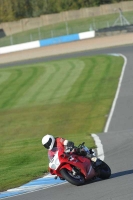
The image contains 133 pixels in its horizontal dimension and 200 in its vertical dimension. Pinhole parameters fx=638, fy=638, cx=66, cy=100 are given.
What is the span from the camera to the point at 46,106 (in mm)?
30141

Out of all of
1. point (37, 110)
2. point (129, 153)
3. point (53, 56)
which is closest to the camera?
point (129, 153)

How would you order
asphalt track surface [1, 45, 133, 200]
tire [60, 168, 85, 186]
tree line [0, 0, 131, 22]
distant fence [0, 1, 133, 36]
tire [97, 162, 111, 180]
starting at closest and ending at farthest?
asphalt track surface [1, 45, 133, 200] → tire [60, 168, 85, 186] → tire [97, 162, 111, 180] → distant fence [0, 1, 133, 36] → tree line [0, 0, 131, 22]

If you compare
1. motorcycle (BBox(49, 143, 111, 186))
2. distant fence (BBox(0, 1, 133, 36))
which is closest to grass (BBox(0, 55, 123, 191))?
motorcycle (BBox(49, 143, 111, 186))

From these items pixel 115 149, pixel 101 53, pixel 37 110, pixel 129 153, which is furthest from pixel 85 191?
pixel 101 53

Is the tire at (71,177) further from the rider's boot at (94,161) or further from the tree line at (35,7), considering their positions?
the tree line at (35,7)

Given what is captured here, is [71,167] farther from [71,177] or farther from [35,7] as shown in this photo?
[35,7]

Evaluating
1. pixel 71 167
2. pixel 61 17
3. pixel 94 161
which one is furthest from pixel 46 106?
pixel 61 17

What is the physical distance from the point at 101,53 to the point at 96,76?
37.9 ft

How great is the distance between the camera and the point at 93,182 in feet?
36.6

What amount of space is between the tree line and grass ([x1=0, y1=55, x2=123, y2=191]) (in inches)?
1728

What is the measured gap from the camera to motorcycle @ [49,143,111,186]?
10680mm

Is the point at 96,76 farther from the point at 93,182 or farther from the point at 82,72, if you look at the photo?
the point at 93,182

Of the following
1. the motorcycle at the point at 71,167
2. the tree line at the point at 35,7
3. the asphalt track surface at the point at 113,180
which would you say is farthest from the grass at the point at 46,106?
the tree line at the point at 35,7

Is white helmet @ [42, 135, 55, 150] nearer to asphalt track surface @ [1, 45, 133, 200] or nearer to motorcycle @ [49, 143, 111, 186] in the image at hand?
motorcycle @ [49, 143, 111, 186]
